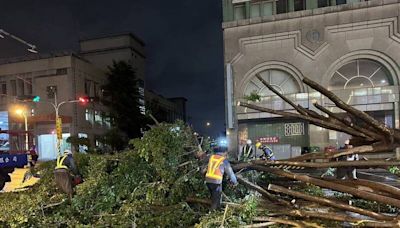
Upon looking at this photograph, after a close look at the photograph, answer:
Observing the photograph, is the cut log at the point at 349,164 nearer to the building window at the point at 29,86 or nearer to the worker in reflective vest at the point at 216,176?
the worker in reflective vest at the point at 216,176

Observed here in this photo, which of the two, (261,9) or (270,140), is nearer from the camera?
(270,140)

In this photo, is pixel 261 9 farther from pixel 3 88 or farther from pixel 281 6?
pixel 3 88

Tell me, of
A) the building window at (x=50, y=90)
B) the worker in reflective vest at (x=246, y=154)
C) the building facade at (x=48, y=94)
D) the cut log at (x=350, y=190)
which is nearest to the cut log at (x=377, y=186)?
the cut log at (x=350, y=190)

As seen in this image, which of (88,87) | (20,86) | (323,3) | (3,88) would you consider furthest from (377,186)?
(3,88)

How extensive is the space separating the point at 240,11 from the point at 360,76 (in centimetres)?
1085

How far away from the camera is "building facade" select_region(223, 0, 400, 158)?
2322cm

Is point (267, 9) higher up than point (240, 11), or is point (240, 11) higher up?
point (240, 11)

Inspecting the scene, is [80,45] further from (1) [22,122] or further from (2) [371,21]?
(2) [371,21]

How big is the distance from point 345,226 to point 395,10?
23758 mm

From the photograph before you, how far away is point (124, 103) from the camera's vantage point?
2998 cm

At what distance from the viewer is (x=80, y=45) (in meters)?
47.1

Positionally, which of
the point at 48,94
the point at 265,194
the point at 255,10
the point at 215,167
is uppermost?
the point at 255,10

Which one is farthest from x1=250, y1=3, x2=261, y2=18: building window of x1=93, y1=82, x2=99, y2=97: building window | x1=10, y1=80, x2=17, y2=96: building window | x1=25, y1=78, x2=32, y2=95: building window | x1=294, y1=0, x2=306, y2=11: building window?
x1=10, y1=80, x2=17, y2=96: building window

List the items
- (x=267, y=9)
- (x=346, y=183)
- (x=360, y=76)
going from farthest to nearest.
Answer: (x=267, y=9), (x=360, y=76), (x=346, y=183)
